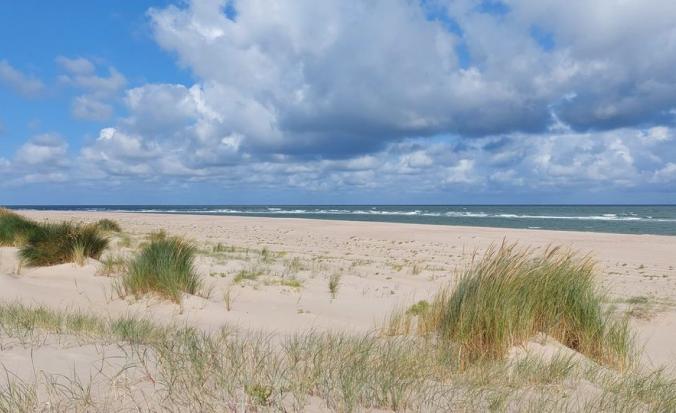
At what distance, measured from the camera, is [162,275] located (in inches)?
308

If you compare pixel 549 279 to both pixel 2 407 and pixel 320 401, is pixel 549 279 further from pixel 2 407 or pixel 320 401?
pixel 2 407

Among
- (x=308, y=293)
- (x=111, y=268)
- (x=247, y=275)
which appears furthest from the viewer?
(x=247, y=275)

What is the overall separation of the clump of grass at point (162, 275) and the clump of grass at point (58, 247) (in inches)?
116

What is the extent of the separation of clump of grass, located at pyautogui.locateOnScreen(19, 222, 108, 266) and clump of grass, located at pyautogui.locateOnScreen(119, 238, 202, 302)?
2947 mm

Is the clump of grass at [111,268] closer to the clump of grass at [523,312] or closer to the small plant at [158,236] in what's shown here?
the small plant at [158,236]

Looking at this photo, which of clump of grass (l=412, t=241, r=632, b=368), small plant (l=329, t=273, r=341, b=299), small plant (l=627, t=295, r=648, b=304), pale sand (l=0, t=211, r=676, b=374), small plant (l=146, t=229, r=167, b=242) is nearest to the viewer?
clump of grass (l=412, t=241, r=632, b=368)

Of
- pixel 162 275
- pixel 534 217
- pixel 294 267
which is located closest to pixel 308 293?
pixel 162 275

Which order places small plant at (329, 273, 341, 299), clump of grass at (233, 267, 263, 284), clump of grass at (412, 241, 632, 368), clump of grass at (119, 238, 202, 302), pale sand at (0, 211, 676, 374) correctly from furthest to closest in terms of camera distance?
clump of grass at (233, 267, 263, 284) < small plant at (329, 273, 341, 299) < clump of grass at (119, 238, 202, 302) < pale sand at (0, 211, 676, 374) < clump of grass at (412, 241, 632, 368)

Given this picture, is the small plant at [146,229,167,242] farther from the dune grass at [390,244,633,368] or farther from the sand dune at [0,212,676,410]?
the dune grass at [390,244,633,368]

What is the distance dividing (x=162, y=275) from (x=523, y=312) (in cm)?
546

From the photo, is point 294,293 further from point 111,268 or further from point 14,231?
point 14,231

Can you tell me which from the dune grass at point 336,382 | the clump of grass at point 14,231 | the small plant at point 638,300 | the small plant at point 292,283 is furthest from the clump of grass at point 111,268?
the small plant at point 638,300

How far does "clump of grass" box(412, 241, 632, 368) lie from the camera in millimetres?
4828

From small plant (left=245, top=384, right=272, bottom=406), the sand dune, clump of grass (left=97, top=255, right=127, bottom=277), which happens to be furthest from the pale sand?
small plant (left=245, top=384, right=272, bottom=406)
